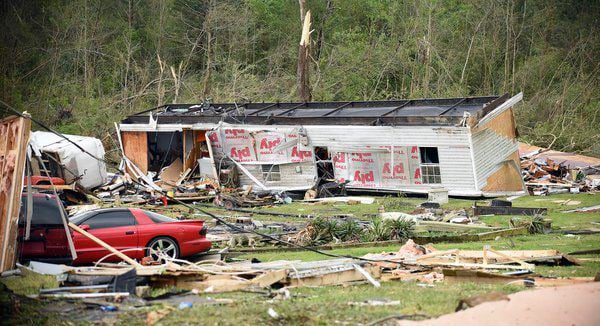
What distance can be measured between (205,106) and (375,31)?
16373 mm

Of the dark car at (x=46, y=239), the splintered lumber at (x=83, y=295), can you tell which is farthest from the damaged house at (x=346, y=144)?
the splintered lumber at (x=83, y=295)

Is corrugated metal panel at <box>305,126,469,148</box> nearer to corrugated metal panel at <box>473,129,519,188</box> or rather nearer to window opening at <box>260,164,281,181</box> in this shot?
corrugated metal panel at <box>473,129,519,188</box>

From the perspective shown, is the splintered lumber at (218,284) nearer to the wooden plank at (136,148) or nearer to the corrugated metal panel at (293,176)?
the corrugated metal panel at (293,176)

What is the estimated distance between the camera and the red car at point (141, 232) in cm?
1814

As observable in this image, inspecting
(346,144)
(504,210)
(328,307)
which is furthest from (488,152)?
(328,307)

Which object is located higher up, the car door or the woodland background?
the woodland background

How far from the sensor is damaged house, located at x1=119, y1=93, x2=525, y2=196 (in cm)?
3141

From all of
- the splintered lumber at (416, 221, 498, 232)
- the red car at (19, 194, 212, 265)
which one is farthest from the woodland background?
the red car at (19, 194, 212, 265)

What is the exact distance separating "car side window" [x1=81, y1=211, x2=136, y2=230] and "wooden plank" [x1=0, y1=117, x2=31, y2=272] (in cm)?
311

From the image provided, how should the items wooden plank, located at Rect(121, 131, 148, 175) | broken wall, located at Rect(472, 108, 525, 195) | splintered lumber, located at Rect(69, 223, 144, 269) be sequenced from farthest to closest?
wooden plank, located at Rect(121, 131, 148, 175) → broken wall, located at Rect(472, 108, 525, 195) → splintered lumber, located at Rect(69, 223, 144, 269)

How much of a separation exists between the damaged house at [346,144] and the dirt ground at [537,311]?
19.7 m

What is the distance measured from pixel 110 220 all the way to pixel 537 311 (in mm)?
10426

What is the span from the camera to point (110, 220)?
61.0 feet

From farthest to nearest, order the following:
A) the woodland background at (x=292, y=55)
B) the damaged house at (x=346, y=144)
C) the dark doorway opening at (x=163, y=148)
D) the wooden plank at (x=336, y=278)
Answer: the woodland background at (x=292, y=55) < the dark doorway opening at (x=163, y=148) < the damaged house at (x=346, y=144) < the wooden plank at (x=336, y=278)
